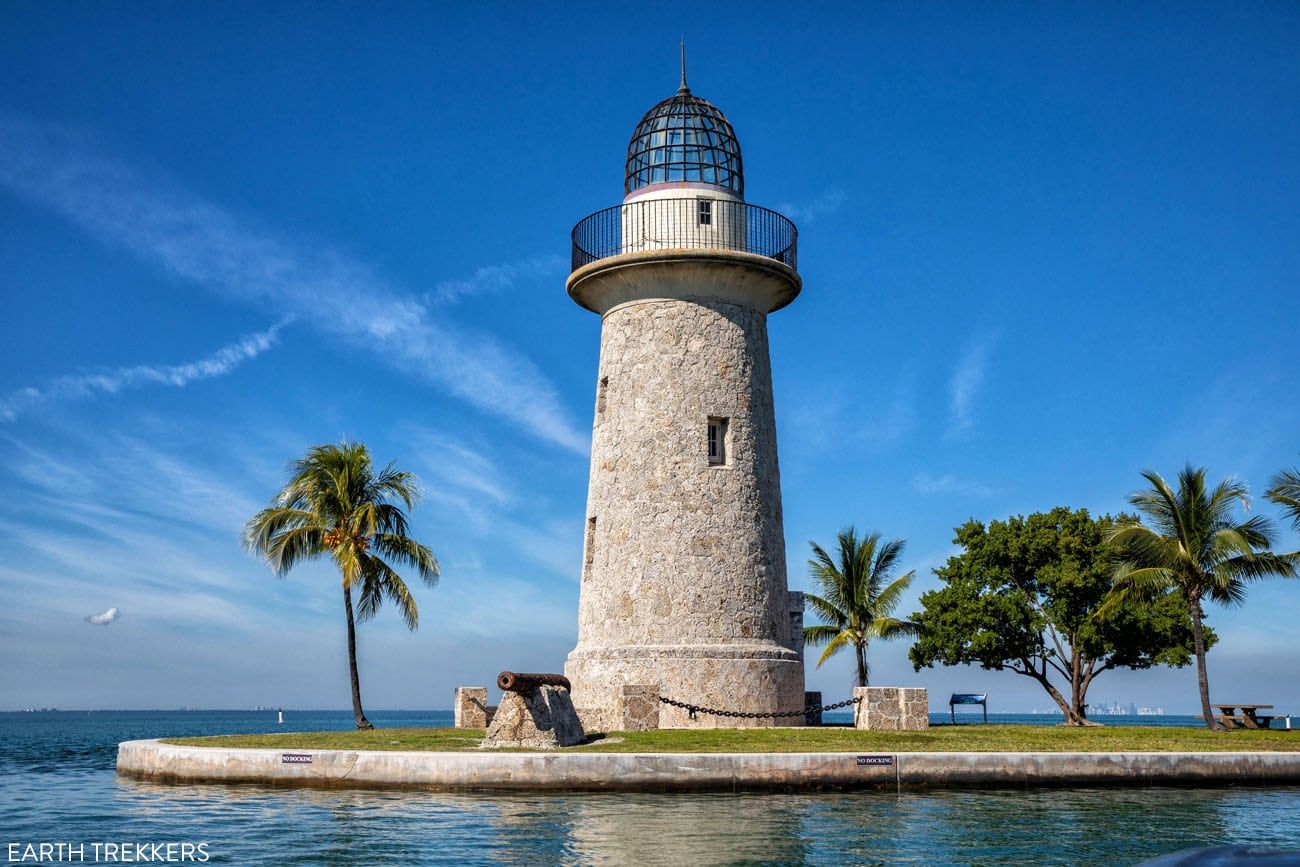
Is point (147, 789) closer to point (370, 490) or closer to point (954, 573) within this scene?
point (370, 490)

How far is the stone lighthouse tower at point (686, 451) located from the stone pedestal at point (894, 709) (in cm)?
230

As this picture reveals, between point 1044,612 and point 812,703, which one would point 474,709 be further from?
point 1044,612

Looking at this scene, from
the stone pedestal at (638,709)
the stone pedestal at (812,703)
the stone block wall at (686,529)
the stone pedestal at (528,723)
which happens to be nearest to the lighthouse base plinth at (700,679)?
the stone block wall at (686,529)

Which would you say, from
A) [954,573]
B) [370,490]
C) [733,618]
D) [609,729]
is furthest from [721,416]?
[954,573]

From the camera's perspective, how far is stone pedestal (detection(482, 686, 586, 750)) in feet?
63.2

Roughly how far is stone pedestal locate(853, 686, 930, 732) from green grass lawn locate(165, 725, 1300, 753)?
0.54 meters

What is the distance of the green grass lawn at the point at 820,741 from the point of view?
19.3 m

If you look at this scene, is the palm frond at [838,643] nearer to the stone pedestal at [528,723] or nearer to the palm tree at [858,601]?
the palm tree at [858,601]

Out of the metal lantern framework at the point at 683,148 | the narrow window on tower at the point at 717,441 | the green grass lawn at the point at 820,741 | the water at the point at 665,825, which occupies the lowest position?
the water at the point at 665,825

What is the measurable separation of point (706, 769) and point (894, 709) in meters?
7.59

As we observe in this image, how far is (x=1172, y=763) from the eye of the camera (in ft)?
61.0

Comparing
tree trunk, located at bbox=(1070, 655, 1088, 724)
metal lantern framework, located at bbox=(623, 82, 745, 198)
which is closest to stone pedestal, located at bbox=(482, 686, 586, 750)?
metal lantern framework, located at bbox=(623, 82, 745, 198)

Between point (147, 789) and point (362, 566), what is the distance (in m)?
12.3

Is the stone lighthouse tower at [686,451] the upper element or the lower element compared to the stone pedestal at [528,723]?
upper
